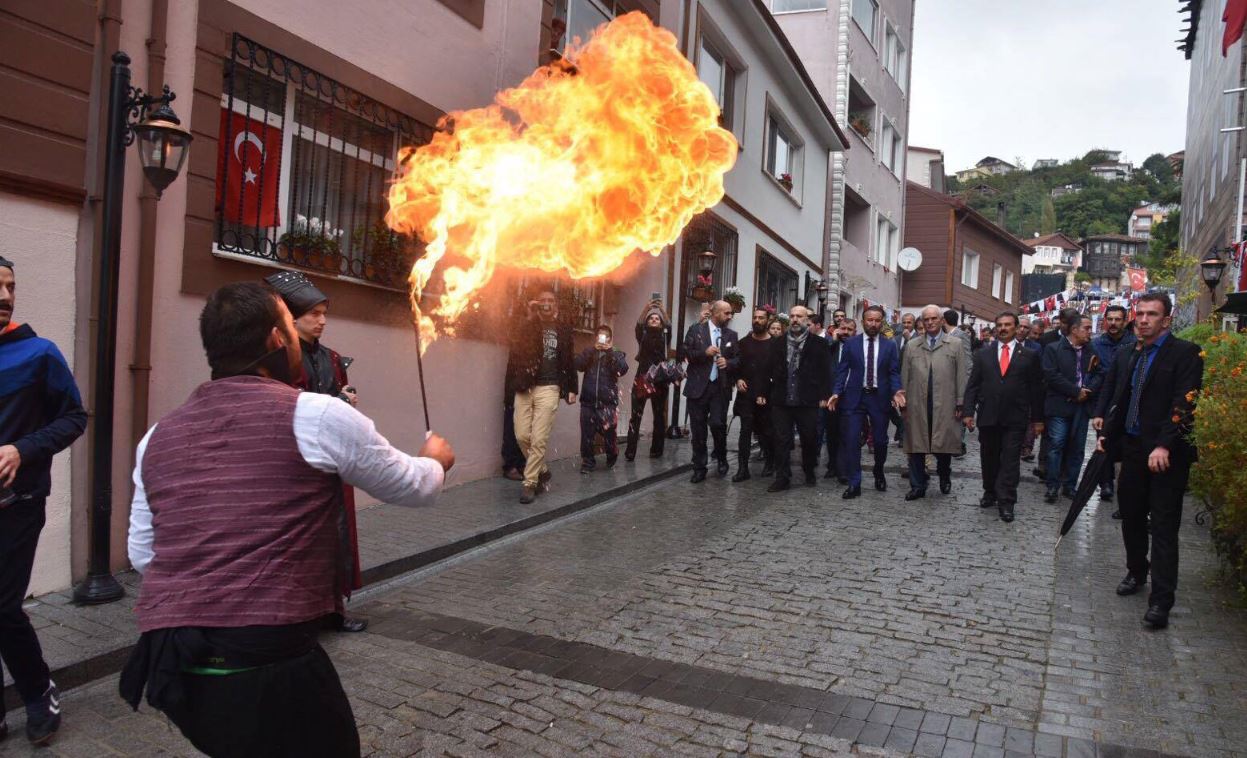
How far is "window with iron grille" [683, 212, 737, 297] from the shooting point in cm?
1473

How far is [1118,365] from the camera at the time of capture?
630 centimetres

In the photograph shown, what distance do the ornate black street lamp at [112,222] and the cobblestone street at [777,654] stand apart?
3.90ft

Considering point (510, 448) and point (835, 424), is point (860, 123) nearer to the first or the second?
point (835, 424)

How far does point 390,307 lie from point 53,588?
385 centimetres

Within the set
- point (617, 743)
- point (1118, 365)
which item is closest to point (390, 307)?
point (617, 743)

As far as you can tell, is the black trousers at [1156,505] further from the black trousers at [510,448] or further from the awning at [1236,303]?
the awning at [1236,303]

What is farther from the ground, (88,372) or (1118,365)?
(1118,365)

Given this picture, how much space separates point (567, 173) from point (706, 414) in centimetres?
391

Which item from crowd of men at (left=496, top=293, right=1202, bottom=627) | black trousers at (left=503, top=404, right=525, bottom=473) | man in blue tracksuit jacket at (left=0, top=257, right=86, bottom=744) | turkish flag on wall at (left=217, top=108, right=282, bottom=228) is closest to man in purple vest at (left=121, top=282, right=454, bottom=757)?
man in blue tracksuit jacket at (left=0, top=257, right=86, bottom=744)

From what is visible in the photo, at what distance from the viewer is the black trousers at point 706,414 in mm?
10445

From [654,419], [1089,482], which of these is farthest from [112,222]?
[654,419]

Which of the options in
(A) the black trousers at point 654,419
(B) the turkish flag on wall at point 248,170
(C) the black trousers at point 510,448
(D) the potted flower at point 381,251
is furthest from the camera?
(A) the black trousers at point 654,419

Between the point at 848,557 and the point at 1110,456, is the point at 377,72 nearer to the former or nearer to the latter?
the point at 848,557

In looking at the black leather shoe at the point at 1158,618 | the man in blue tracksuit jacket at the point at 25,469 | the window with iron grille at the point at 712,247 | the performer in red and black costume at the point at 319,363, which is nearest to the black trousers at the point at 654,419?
the window with iron grille at the point at 712,247
